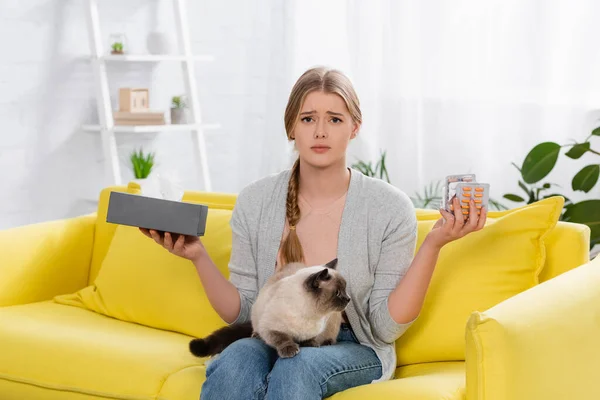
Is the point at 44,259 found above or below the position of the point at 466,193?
below

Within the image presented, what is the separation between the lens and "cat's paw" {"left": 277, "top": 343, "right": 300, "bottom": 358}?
71.3 inches

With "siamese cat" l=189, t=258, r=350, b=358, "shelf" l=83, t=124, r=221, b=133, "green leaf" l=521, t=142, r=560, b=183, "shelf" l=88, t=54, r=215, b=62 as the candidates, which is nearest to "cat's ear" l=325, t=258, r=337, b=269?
"siamese cat" l=189, t=258, r=350, b=358

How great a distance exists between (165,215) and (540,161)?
1.57 meters

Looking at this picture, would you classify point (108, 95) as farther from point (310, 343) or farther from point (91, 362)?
point (310, 343)

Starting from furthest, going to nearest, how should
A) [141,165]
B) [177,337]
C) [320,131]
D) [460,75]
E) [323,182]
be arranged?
[141,165] < [460,75] < [177,337] < [323,182] < [320,131]

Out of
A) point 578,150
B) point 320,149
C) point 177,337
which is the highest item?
point 320,149

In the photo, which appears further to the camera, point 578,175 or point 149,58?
point 149,58

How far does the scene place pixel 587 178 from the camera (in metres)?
3.02

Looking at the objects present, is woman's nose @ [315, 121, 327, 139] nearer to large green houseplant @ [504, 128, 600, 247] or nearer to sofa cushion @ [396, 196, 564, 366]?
sofa cushion @ [396, 196, 564, 366]

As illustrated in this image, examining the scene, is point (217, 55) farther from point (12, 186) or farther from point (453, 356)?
point (453, 356)

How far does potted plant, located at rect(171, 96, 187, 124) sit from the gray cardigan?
214 cm

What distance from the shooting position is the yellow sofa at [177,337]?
159 cm

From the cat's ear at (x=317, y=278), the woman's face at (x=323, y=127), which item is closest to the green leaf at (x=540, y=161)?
the woman's face at (x=323, y=127)

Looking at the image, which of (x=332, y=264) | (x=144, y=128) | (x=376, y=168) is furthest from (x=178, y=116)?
(x=332, y=264)
